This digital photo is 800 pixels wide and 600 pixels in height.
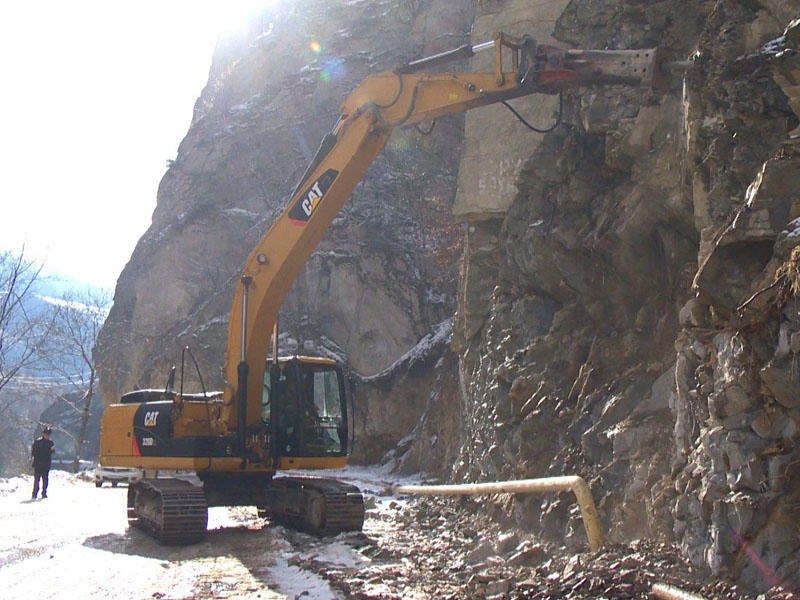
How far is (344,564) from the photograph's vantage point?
901cm

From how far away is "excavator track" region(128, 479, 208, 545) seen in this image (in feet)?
35.7

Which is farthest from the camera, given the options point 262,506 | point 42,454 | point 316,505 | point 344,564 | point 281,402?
point 42,454

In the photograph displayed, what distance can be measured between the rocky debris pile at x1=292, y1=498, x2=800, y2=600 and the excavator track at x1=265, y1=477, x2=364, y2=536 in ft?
1.17

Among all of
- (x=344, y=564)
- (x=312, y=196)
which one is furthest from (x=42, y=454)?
(x=344, y=564)

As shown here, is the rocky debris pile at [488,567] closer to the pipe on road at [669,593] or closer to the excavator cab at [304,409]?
the pipe on road at [669,593]

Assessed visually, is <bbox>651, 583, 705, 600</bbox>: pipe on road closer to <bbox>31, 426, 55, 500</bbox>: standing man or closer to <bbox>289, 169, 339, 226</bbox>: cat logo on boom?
<bbox>289, 169, 339, 226</bbox>: cat logo on boom

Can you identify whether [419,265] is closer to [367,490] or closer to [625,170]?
[367,490]

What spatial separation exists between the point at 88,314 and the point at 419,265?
27436 millimetres

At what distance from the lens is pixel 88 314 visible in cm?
5144

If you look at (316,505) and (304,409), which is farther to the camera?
(304,409)

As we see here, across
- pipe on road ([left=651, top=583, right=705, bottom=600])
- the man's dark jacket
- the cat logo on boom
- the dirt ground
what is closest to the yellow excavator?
the cat logo on boom

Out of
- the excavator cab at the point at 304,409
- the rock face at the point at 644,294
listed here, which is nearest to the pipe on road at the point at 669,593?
the rock face at the point at 644,294

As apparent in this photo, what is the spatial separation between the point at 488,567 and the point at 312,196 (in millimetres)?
5765

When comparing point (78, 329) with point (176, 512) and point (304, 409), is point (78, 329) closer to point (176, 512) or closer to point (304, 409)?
point (304, 409)
